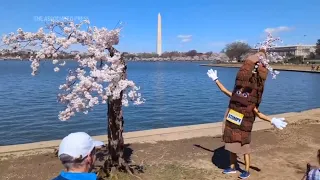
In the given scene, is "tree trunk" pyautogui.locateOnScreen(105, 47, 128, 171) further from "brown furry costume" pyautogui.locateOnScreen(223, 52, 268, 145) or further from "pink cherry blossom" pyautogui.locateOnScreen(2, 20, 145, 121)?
"brown furry costume" pyautogui.locateOnScreen(223, 52, 268, 145)

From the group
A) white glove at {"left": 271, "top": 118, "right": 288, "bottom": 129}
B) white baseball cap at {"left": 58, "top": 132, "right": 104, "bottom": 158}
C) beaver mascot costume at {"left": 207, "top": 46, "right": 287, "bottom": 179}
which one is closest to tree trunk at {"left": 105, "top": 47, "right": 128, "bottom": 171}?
beaver mascot costume at {"left": 207, "top": 46, "right": 287, "bottom": 179}

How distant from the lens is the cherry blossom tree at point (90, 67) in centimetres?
530

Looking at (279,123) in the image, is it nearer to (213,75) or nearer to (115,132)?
(213,75)

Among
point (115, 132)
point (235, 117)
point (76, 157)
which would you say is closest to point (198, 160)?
point (235, 117)

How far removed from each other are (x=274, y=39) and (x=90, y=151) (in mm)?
4543

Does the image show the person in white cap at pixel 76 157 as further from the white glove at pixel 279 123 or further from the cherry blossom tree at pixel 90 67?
the white glove at pixel 279 123

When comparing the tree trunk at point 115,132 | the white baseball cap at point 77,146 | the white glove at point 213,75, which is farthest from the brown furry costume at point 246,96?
the white baseball cap at point 77,146

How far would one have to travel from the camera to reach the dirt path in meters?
6.24

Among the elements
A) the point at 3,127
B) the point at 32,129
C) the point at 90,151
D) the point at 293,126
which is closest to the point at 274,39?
the point at 90,151

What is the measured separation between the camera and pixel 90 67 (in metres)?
5.38

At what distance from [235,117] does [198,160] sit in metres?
1.39

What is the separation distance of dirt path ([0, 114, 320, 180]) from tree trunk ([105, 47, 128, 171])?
224 millimetres

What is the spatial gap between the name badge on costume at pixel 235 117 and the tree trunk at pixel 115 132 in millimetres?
1842

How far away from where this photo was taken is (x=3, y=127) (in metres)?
Answer: 15.1
